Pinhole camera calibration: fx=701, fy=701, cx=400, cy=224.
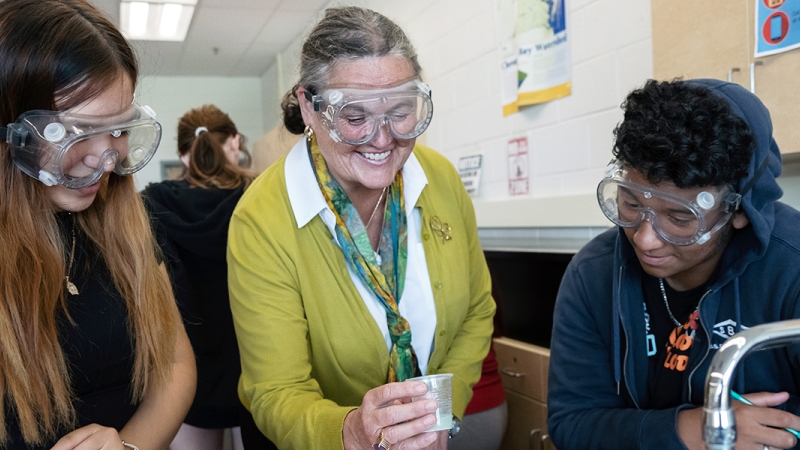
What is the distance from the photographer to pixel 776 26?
169cm

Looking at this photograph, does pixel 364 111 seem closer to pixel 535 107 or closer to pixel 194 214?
pixel 194 214

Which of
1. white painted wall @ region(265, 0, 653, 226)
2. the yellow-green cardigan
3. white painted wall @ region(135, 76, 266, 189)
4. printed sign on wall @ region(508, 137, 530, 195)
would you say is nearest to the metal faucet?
the yellow-green cardigan

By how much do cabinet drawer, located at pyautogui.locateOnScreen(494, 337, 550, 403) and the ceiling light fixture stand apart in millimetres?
4155

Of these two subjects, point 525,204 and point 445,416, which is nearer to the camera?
point 445,416

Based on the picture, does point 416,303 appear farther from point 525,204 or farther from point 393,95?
point 525,204

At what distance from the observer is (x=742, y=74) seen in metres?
1.75

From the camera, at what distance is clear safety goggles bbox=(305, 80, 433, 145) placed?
4.73 feet

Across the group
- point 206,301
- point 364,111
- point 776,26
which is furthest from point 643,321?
point 206,301

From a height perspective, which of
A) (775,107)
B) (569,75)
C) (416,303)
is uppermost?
(569,75)

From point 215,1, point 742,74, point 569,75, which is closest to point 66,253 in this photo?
point 742,74

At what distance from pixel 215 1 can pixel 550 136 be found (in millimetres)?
3636

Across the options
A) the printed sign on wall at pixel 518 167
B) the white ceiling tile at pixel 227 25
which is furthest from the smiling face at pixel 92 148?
the white ceiling tile at pixel 227 25

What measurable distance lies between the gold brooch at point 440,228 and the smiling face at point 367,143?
22cm

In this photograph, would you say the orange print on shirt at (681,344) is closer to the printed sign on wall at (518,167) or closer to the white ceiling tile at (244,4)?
the printed sign on wall at (518,167)
